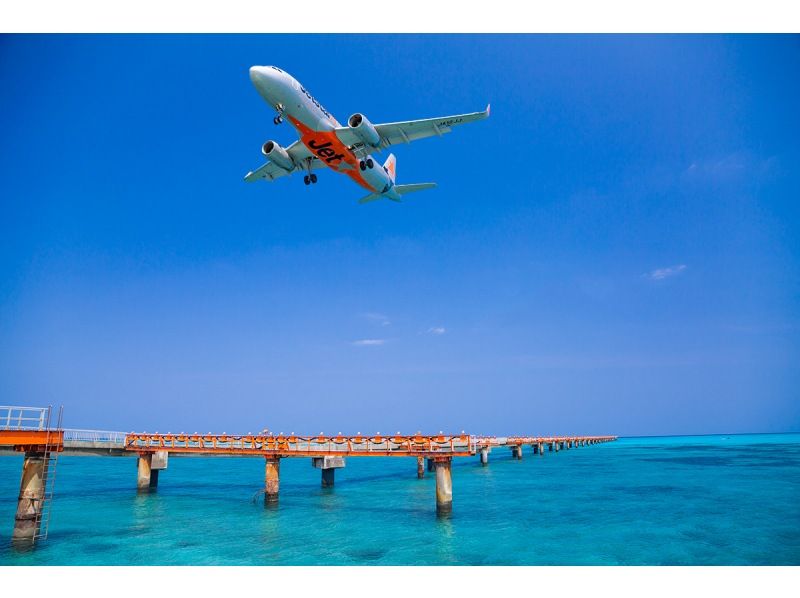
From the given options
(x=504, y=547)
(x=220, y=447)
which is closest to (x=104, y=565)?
(x=220, y=447)

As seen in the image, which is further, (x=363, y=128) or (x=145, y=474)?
(x=145, y=474)

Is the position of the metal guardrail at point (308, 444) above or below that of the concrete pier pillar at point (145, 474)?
above

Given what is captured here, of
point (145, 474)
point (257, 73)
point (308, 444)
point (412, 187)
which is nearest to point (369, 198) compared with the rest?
point (412, 187)

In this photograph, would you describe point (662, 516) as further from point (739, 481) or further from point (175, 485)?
point (175, 485)

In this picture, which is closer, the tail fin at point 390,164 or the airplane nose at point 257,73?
the airplane nose at point 257,73

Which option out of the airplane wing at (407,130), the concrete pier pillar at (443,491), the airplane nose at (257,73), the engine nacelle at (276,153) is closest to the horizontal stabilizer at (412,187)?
the airplane wing at (407,130)

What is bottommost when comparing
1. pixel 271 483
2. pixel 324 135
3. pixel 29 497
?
pixel 271 483

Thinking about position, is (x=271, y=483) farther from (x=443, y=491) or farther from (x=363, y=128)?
(x=363, y=128)

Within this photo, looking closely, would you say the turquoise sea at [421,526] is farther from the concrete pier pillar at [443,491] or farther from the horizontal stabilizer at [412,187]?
the horizontal stabilizer at [412,187]
